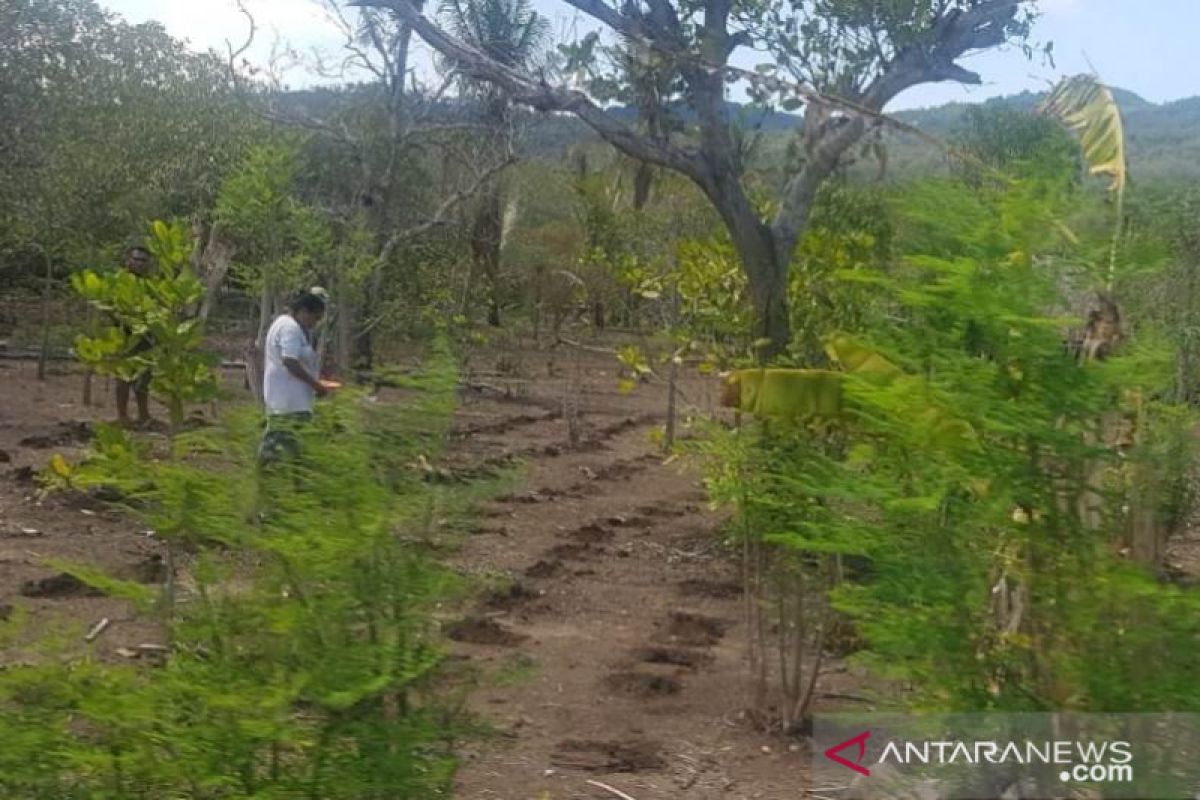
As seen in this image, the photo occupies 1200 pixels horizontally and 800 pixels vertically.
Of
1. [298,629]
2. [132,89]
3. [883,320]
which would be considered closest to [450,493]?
[298,629]

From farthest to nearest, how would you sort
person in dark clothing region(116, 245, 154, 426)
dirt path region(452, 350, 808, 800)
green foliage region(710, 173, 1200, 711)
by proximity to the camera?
person in dark clothing region(116, 245, 154, 426), dirt path region(452, 350, 808, 800), green foliage region(710, 173, 1200, 711)

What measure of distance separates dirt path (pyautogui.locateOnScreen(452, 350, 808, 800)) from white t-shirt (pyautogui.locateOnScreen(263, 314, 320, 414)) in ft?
4.53

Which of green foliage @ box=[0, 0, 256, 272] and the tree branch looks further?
green foliage @ box=[0, 0, 256, 272]

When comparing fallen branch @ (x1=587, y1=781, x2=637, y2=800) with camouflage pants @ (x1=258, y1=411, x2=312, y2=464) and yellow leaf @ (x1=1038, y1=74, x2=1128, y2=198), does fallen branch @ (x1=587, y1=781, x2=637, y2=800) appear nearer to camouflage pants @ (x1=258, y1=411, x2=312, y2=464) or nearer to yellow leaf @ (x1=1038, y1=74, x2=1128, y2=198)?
camouflage pants @ (x1=258, y1=411, x2=312, y2=464)

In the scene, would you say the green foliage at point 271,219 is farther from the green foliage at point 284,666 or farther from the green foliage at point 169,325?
the green foliage at point 284,666

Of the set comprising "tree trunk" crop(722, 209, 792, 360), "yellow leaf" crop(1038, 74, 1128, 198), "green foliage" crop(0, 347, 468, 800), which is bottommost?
"green foliage" crop(0, 347, 468, 800)

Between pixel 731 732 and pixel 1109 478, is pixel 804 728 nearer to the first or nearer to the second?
pixel 731 732

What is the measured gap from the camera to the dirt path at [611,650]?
5.53 metres

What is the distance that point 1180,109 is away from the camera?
9.23m

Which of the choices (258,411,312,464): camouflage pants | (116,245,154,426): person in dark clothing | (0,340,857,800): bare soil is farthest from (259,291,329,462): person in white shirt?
(258,411,312,464): camouflage pants

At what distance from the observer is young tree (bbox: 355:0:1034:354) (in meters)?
8.05

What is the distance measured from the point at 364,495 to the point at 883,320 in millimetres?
1326

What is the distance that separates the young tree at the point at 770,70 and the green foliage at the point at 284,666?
4.18 meters

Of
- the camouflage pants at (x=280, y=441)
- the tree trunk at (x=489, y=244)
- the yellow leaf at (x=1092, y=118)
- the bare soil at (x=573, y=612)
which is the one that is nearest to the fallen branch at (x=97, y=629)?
the bare soil at (x=573, y=612)
